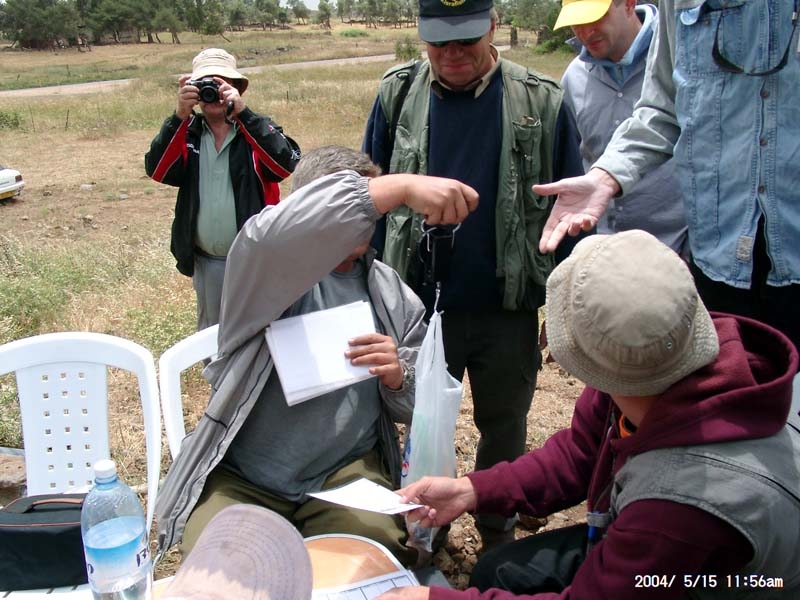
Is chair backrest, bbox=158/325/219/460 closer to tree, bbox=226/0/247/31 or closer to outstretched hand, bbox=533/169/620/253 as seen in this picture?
outstretched hand, bbox=533/169/620/253

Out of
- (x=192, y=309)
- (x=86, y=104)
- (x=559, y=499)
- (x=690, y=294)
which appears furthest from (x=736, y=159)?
(x=86, y=104)

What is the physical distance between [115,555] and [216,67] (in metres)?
3.29

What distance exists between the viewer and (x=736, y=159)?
1.88m

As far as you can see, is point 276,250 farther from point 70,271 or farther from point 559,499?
point 70,271

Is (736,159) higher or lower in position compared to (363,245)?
higher

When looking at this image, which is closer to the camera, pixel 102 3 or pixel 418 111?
pixel 418 111

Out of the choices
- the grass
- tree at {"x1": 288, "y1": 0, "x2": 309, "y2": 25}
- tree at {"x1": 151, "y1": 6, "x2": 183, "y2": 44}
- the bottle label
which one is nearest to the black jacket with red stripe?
the bottle label

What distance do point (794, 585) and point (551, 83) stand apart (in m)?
1.91

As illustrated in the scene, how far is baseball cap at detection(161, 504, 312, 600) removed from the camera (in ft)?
3.36

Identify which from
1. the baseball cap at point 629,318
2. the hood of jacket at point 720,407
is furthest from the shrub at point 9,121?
the hood of jacket at point 720,407

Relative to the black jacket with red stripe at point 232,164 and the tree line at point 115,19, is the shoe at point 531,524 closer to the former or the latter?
the black jacket with red stripe at point 232,164

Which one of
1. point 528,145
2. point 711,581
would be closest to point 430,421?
point 711,581

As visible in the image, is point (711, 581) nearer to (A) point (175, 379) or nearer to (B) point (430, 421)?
(B) point (430, 421)

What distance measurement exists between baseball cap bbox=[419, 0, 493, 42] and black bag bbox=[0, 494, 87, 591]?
1.90 metres
